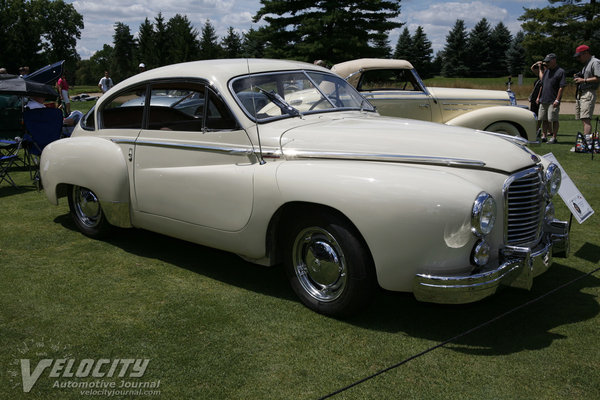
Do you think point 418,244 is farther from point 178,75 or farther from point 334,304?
point 178,75

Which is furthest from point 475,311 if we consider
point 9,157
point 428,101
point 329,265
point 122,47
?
point 122,47

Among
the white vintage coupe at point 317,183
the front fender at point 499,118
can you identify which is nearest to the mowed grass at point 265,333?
the white vintage coupe at point 317,183

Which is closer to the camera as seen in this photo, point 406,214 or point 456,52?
point 406,214

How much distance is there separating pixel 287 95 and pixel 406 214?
176 cm

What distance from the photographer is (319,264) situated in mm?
3564

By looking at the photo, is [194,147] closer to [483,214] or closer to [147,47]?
[483,214]

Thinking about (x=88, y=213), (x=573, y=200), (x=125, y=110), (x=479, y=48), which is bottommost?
(x=88, y=213)

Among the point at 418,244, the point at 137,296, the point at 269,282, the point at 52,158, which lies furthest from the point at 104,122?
the point at 418,244

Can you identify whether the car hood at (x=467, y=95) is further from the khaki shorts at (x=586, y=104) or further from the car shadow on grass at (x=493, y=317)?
the car shadow on grass at (x=493, y=317)

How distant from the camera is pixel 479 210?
2959 mm

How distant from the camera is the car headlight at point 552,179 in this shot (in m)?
3.79

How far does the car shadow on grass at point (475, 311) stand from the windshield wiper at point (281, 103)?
139 centimetres

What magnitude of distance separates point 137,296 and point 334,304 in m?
1.58

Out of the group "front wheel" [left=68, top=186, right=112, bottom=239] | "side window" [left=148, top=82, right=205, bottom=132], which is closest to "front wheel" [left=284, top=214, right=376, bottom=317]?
"side window" [left=148, top=82, right=205, bottom=132]
